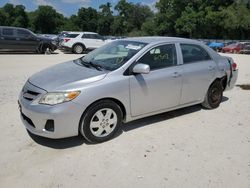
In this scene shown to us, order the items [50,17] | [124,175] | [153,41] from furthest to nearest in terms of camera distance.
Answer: [50,17] → [153,41] → [124,175]

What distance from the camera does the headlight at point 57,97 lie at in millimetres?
3869

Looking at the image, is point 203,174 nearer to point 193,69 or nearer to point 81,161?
point 81,161

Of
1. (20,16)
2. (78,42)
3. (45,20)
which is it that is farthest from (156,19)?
(78,42)

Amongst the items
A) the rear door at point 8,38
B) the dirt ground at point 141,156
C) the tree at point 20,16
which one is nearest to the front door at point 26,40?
the rear door at point 8,38

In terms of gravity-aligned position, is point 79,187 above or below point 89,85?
below

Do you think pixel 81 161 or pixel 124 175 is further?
pixel 81 161

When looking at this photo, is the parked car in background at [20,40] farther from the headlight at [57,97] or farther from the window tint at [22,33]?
the headlight at [57,97]

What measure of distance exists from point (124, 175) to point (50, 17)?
286 feet

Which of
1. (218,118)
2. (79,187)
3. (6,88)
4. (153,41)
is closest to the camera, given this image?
(79,187)

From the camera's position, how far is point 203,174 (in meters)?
3.52

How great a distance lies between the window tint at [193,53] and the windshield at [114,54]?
36.3 inches

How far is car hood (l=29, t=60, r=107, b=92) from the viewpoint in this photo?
13.1ft

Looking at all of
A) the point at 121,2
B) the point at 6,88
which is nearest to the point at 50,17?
the point at 121,2

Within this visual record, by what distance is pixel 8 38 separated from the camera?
16.6 m
